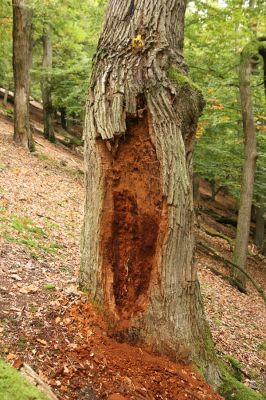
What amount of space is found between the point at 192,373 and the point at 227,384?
68cm

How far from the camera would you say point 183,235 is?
12.9 ft

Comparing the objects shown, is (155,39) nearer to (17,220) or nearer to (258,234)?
(17,220)

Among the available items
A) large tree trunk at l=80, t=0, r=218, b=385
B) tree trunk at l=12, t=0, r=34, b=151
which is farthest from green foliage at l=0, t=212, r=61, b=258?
tree trunk at l=12, t=0, r=34, b=151

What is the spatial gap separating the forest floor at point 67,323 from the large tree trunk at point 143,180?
0.90 ft

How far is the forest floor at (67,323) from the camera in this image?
342 centimetres

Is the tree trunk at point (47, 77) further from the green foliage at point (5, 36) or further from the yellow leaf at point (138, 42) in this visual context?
the yellow leaf at point (138, 42)

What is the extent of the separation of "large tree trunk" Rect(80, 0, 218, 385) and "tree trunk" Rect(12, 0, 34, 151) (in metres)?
9.73

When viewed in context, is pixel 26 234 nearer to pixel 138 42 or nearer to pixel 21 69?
pixel 138 42

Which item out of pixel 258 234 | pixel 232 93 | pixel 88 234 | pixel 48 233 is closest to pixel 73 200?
pixel 48 233

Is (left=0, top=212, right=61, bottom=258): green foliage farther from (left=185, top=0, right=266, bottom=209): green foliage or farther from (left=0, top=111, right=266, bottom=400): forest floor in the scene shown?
(left=185, top=0, right=266, bottom=209): green foliage

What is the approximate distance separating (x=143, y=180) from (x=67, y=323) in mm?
1599

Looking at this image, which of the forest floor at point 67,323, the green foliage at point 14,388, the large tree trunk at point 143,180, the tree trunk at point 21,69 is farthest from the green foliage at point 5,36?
the green foliage at point 14,388

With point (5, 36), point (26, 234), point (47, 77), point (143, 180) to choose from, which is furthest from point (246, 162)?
point (5, 36)

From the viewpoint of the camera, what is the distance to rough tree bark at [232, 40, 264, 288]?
10484 mm
